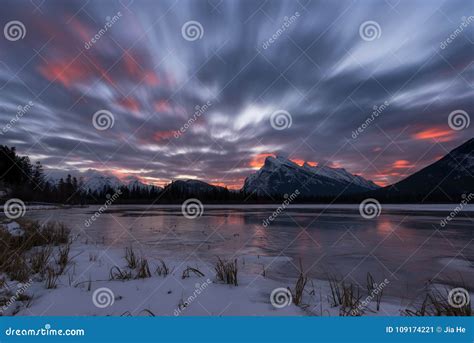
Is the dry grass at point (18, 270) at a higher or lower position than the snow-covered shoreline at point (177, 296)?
higher

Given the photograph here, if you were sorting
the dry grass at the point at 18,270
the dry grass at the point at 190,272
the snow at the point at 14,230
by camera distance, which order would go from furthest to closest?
the snow at the point at 14,230, the dry grass at the point at 190,272, the dry grass at the point at 18,270

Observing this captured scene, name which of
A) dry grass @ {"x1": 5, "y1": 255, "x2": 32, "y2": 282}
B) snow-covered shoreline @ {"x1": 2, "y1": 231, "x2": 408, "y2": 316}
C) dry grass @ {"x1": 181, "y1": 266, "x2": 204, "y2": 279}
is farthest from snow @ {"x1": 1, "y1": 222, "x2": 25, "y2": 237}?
dry grass @ {"x1": 181, "y1": 266, "x2": 204, "y2": 279}

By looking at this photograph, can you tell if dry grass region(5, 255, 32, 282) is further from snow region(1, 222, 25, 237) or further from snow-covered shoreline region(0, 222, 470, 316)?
snow region(1, 222, 25, 237)

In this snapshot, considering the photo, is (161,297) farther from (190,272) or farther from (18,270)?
(18,270)

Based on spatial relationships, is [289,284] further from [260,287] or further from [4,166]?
[4,166]

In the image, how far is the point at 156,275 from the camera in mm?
6449

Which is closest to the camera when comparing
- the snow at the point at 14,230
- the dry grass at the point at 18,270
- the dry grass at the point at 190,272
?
the dry grass at the point at 18,270

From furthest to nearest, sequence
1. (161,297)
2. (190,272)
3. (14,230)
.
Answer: (14,230) → (190,272) → (161,297)

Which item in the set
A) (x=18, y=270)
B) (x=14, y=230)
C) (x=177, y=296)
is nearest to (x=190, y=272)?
(x=177, y=296)

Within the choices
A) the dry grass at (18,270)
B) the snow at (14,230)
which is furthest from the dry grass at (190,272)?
the snow at (14,230)

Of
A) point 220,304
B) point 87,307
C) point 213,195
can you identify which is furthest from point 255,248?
point 213,195

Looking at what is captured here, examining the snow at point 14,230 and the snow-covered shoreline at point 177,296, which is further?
the snow at point 14,230

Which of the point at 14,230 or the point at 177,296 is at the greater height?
the point at 14,230

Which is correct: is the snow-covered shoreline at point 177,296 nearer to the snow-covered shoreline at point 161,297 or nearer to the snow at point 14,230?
the snow-covered shoreline at point 161,297
